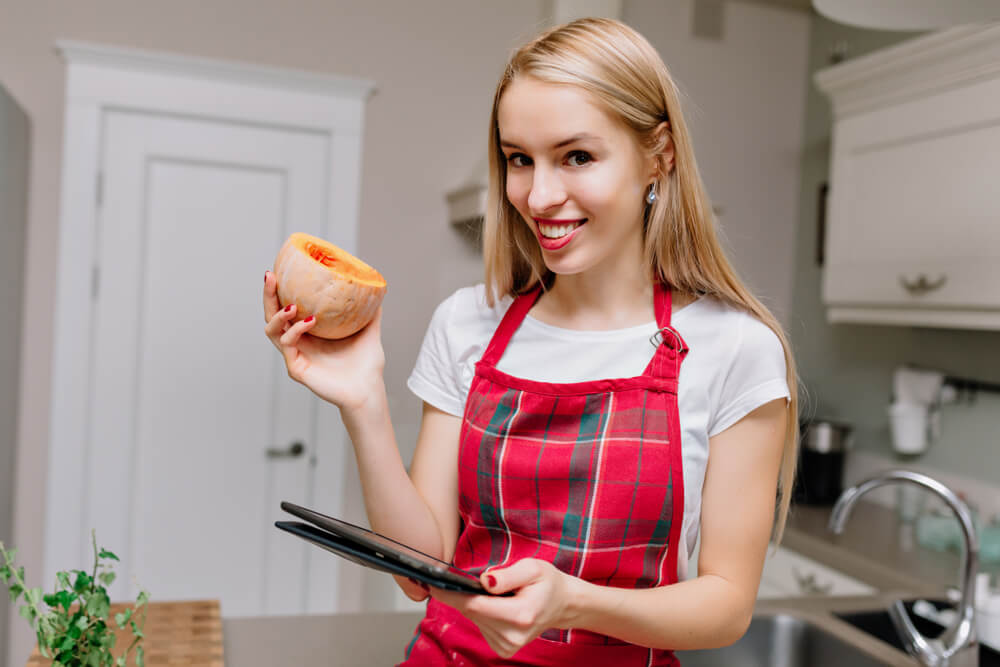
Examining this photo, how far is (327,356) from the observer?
0.99m

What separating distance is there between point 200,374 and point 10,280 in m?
0.62

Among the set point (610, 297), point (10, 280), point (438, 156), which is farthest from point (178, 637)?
point (438, 156)

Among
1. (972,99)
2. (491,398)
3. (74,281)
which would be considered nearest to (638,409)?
(491,398)

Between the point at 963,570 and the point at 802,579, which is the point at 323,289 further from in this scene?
the point at 802,579

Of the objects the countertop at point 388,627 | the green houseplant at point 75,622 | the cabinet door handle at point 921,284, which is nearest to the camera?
the green houseplant at point 75,622

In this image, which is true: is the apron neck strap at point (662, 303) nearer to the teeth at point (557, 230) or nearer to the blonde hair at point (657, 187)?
the blonde hair at point (657, 187)

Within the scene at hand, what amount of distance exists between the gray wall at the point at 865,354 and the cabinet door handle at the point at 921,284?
326 millimetres

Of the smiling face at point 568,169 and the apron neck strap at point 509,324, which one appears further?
the apron neck strap at point 509,324

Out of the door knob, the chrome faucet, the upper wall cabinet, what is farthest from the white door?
the chrome faucet

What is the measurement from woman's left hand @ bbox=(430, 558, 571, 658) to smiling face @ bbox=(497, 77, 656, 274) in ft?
1.08

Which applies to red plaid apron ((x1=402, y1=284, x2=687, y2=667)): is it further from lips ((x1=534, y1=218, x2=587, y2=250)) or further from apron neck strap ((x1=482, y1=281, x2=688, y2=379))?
lips ((x1=534, y1=218, x2=587, y2=250))

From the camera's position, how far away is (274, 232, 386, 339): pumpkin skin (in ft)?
3.01

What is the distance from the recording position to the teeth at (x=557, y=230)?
945mm

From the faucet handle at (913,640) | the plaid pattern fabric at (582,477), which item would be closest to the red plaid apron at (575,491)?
the plaid pattern fabric at (582,477)
